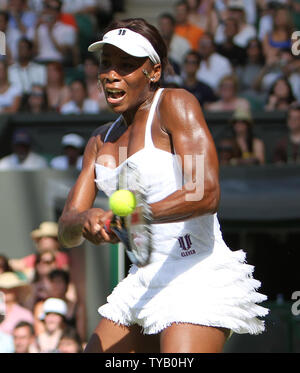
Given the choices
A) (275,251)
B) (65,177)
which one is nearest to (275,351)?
(275,251)

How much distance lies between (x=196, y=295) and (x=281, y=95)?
4.73 metres

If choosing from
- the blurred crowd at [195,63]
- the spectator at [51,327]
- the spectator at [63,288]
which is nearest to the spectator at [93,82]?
the blurred crowd at [195,63]

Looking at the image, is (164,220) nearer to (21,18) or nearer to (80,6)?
(21,18)

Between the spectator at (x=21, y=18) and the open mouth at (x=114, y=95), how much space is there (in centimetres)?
601

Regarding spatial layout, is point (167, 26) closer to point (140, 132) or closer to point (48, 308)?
point (48, 308)

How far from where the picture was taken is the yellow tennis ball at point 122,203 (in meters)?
2.74

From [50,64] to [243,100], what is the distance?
2030 millimetres

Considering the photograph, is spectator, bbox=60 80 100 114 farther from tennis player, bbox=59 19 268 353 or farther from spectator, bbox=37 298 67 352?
tennis player, bbox=59 19 268 353

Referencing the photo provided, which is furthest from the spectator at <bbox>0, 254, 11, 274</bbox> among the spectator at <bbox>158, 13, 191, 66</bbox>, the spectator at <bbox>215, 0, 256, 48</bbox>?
the spectator at <bbox>215, 0, 256, 48</bbox>

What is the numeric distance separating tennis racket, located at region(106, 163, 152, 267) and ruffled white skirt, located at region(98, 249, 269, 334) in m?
0.23

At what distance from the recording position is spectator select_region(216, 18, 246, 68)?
331 inches

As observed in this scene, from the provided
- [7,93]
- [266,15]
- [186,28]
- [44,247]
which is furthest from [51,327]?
[266,15]

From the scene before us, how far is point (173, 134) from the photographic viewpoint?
3.09m

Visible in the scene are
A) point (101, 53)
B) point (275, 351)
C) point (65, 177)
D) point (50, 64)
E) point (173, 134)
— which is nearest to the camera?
point (173, 134)
